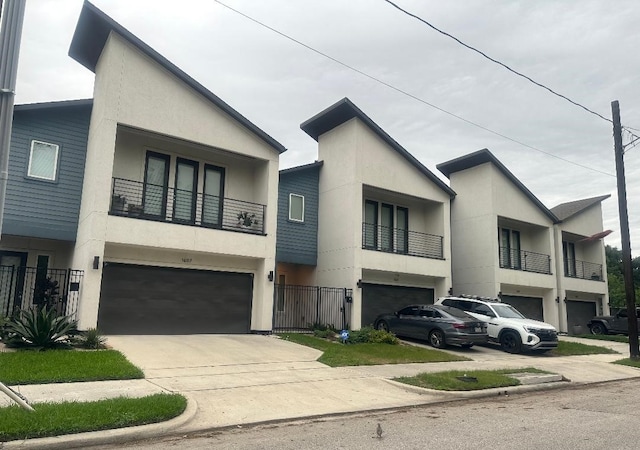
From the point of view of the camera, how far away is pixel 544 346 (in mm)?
17203

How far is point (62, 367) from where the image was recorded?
9.70 meters

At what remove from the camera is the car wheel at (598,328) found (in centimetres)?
2756

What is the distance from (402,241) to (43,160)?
48.1ft

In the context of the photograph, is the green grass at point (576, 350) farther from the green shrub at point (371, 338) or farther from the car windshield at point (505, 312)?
the green shrub at point (371, 338)

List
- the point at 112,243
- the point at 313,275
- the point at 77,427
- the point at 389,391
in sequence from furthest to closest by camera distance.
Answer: the point at 313,275, the point at 112,243, the point at 389,391, the point at 77,427

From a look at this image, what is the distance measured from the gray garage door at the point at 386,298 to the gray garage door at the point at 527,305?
5676mm

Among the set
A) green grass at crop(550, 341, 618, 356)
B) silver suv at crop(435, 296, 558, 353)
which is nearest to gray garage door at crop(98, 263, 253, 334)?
silver suv at crop(435, 296, 558, 353)

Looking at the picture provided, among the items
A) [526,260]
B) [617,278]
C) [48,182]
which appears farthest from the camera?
[617,278]

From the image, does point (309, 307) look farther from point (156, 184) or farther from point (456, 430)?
point (456, 430)

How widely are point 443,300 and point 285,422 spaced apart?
13.7m

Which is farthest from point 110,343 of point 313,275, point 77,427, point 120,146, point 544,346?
point 544,346

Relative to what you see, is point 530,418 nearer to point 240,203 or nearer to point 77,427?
point 77,427

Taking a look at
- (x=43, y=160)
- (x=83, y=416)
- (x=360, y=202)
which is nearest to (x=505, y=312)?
(x=360, y=202)

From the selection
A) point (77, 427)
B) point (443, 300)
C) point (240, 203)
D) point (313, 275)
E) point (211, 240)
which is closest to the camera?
point (77, 427)
